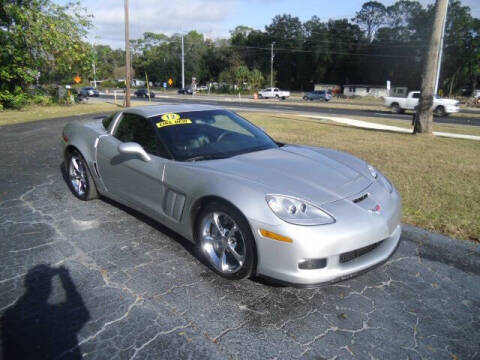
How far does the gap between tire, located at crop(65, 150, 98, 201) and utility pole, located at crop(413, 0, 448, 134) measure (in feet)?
34.7

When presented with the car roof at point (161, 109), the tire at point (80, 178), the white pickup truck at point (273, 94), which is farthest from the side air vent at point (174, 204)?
the white pickup truck at point (273, 94)

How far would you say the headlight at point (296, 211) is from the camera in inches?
104

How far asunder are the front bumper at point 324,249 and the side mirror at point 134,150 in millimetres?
1461

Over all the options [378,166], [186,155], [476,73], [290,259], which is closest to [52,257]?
[186,155]

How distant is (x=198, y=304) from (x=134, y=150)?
1567 millimetres

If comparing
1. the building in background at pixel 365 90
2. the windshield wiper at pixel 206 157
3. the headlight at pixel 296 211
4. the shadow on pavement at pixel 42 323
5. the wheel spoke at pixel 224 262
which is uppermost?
the building in background at pixel 365 90

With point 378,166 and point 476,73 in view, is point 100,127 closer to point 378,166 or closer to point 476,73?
point 378,166

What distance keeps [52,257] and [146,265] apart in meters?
0.91

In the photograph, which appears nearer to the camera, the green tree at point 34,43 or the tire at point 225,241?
the tire at point 225,241

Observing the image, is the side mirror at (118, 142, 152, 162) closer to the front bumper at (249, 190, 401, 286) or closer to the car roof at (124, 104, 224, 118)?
the car roof at (124, 104, 224, 118)

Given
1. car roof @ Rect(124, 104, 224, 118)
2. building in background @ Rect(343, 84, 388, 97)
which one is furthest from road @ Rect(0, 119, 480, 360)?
building in background @ Rect(343, 84, 388, 97)

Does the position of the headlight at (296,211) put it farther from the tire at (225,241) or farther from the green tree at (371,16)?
the green tree at (371,16)

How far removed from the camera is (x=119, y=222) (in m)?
4.28

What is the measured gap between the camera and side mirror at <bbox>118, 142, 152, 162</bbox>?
11.4 feet
